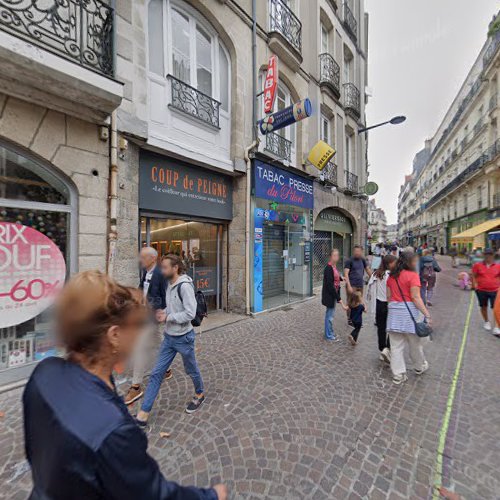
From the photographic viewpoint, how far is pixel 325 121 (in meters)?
10.9

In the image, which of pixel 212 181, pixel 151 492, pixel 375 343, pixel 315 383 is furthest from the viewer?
pixel 212 181

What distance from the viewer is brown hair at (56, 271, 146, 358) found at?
0.90 m

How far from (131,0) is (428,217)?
4726 cm

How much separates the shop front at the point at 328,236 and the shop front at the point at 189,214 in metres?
4.67

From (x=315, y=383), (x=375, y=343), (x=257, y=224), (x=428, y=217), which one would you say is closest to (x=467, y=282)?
(x=375, y=343)

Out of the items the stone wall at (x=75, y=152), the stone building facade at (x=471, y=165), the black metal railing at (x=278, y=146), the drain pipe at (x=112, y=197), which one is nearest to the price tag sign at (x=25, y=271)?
the stone wall at (x=75, y=152)

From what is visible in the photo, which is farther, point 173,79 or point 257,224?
point 257,224

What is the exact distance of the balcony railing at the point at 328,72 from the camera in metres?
9.77

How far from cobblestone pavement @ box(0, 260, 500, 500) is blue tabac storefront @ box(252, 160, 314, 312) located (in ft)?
11.0

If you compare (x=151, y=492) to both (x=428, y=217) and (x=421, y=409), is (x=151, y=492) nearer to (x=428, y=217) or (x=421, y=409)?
(x=421, y=409)

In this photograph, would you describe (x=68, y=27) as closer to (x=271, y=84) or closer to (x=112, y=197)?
(x=112, y=197)

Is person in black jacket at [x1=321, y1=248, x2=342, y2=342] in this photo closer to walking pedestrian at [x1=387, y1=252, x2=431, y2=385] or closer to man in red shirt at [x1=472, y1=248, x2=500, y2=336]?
walking pedestrian at [x1=387, y1=252, x2=431, y2=385]

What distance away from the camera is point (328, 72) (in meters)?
10.1

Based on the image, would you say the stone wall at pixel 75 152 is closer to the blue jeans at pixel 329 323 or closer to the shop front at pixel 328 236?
the blue jeans at pixel 329 323
